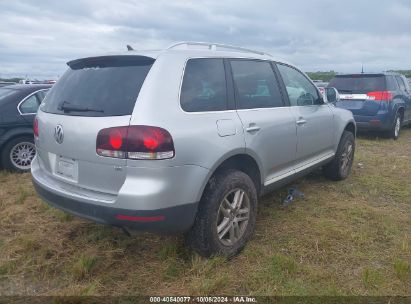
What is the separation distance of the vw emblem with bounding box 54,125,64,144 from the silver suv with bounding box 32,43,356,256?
2 cm

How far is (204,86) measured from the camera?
3100 mm

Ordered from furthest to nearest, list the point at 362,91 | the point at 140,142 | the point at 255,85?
the point at 362,91
the point at 255,85
the point at 140,142

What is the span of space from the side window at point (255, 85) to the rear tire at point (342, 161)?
1.87 m

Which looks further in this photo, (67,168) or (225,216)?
(225,216)

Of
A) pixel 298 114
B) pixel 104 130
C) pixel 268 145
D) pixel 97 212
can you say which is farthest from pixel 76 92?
pixel 298 114

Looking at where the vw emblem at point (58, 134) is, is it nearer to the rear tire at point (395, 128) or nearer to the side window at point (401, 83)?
the rear tire at point (395, 128)

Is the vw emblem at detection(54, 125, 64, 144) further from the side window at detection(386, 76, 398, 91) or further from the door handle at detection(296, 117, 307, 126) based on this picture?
the side window at detection(386, 76, 398, 91)

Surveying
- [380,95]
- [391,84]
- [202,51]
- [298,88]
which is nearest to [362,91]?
[380,95]

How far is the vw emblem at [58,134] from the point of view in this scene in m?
2.93

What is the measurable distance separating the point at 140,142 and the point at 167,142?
0.60 feet

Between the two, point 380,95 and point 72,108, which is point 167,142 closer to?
point 72,108

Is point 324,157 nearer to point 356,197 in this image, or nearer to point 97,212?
point 356,197

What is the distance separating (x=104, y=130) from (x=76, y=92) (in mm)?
657

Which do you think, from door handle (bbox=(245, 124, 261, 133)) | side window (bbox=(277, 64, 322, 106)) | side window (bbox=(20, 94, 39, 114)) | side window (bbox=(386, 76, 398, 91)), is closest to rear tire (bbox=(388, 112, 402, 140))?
side window (bbox=(386, 76, 398, 91))
